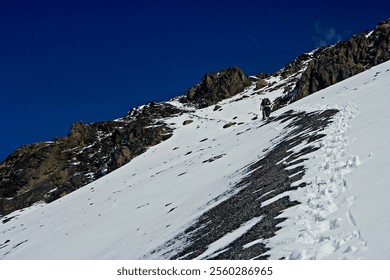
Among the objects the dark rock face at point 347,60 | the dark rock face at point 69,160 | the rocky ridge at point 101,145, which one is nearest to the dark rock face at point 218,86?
the rocky ridge at point 101,145

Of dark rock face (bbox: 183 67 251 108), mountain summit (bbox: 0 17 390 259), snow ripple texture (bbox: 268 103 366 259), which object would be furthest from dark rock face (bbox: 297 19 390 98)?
snow ripple texture (bbox: 268 103 366 259)

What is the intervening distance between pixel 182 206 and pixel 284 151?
6621mm

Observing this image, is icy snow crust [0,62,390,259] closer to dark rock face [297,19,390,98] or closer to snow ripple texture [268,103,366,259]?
snow ripple texture [268,103,366,259]

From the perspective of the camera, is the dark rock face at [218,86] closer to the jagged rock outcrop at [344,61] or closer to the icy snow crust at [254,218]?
the jagged rock outcrop at [344,61]

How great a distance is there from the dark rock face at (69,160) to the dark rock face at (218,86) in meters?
22.4

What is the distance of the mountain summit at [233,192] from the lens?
1145 cm

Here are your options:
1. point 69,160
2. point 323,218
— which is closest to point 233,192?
point 323,218

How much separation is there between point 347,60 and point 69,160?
54646 millimetres

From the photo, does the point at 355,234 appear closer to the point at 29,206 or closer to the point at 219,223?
the point at 219,223

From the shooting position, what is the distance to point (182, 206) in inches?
992

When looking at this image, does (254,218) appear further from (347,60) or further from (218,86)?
(218,86)

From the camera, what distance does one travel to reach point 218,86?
113 metres

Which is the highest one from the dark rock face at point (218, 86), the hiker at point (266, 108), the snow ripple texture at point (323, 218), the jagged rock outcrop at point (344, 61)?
the dark rock face at point (218, 86)

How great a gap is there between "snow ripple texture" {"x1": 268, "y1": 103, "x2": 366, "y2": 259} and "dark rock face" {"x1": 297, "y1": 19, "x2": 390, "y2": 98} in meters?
53.7
